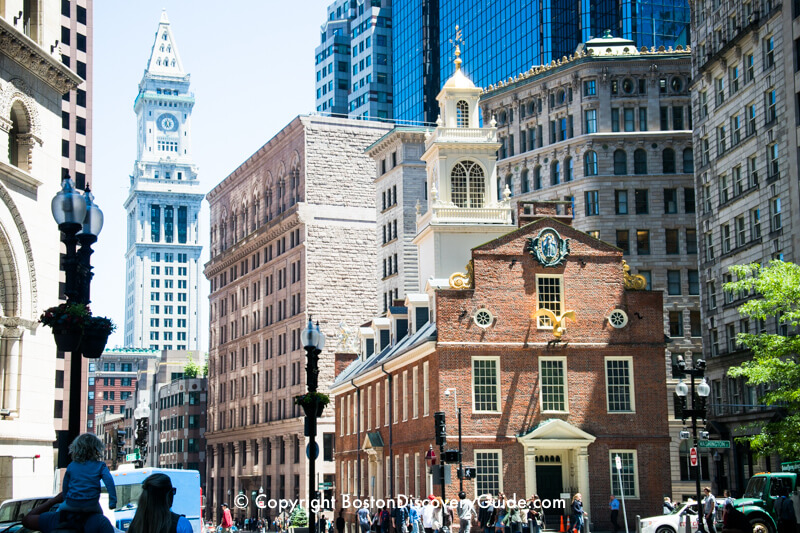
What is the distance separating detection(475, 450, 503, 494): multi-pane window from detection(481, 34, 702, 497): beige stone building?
40162 millimetres

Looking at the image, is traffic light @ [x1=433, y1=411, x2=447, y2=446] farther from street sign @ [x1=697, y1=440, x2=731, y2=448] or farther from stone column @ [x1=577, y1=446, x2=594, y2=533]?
stone column @ [x1=577, y1=446, x2=594, y2=533]

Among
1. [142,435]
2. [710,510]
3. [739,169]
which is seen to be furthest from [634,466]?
[739,169]

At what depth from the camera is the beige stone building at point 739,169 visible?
61.0 m

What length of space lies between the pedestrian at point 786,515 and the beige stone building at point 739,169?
21512mm

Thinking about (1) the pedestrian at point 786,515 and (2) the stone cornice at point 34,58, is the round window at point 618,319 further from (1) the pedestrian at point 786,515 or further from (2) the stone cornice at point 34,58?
(2) the stone cornice at point 34,58

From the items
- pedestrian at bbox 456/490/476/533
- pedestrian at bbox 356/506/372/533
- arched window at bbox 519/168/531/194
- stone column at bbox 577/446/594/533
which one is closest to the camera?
pedestrian at bbox 456/490/476/533

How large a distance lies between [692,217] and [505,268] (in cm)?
4254

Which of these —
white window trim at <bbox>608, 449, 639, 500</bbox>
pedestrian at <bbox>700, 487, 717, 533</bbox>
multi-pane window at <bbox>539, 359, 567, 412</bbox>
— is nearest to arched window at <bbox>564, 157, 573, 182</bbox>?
multi-pane window at <bbox>539, 359, 567, 412</bbox>

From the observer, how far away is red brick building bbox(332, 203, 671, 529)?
49.7 meters

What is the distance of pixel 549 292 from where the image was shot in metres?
51.7

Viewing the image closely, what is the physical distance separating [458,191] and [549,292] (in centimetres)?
1258

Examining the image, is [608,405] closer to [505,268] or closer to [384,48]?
[505,268]

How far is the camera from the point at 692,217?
294 ft

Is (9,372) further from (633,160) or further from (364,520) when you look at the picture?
(633,160)
